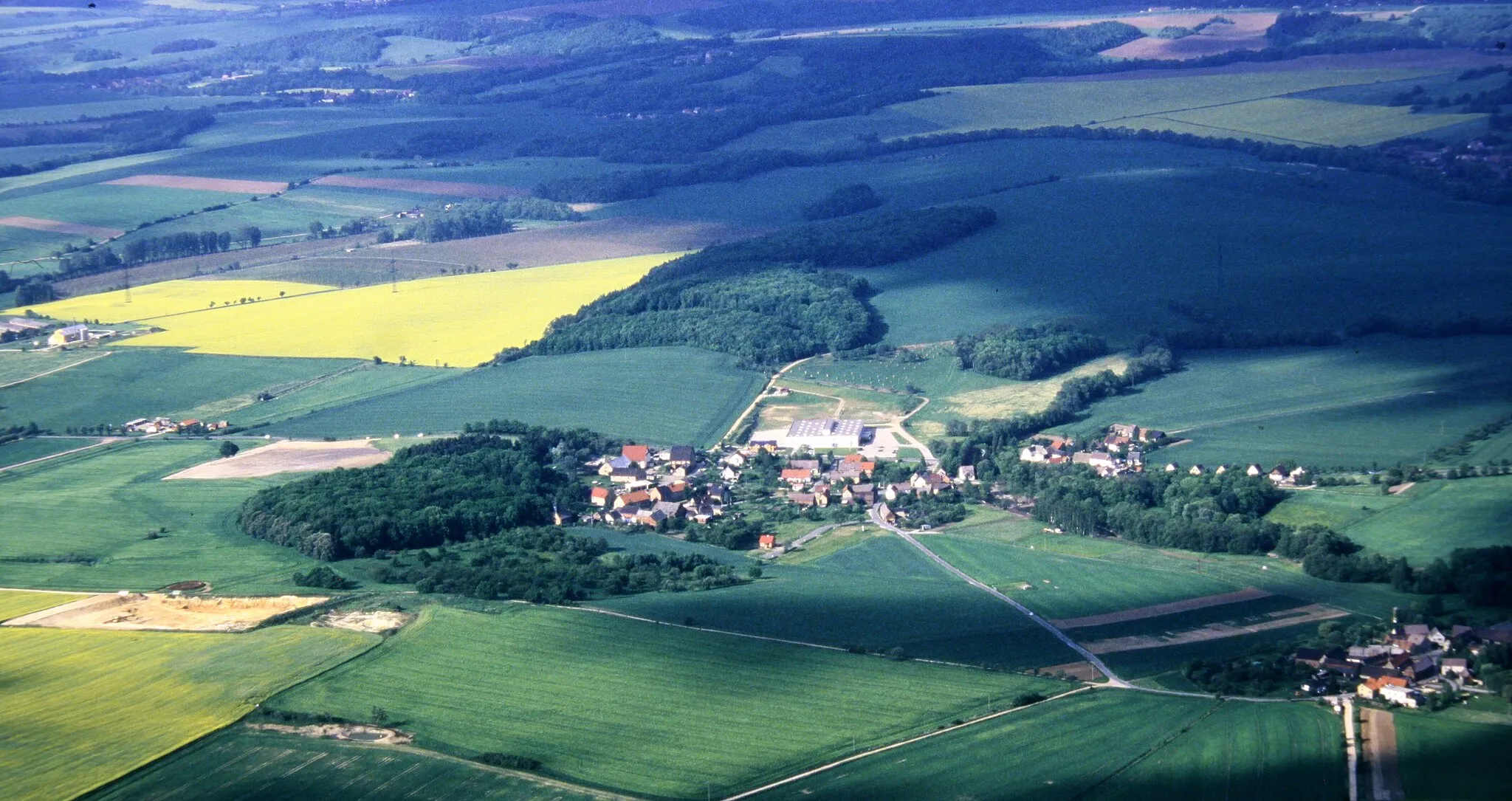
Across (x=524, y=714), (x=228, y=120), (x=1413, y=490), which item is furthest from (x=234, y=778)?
(x=228, y=120)

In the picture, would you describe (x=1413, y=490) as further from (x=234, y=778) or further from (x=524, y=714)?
(x=234, y=778)

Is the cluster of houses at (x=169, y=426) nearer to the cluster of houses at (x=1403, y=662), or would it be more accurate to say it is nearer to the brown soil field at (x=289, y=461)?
the brown soil field at (x=289, y=461)

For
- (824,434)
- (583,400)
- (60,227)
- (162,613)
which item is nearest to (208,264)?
(60,227)

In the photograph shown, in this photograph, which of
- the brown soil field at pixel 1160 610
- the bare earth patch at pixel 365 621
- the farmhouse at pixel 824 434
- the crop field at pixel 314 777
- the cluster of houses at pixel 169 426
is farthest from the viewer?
the cluster of houses at pixel 169 426

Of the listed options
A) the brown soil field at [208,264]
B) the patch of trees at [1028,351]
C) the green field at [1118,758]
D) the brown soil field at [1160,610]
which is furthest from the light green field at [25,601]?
the brown soil field at [208,264]

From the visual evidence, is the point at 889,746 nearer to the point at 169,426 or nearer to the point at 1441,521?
the point at 1441,521

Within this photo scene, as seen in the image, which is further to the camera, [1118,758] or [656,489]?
[656,489]
